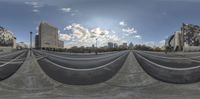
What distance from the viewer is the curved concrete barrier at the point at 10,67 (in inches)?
301

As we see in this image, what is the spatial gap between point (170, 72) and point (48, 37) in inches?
158

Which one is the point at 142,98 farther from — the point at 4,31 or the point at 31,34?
the point at 4,31

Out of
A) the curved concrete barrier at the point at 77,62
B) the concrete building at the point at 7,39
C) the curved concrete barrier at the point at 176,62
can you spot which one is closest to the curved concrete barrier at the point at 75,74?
the curved concrete barrier at the point at 77,62

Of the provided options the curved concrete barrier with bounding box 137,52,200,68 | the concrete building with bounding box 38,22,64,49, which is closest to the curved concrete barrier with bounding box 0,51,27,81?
the concrete building with bounding box 38,22,64,49

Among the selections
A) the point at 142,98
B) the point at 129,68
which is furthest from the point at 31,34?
the point at 142,98

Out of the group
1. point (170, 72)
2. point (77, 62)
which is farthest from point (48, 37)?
point (170, 72)

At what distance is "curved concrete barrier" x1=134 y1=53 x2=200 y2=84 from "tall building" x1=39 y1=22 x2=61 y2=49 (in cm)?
277

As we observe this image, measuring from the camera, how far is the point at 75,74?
7.96 metres

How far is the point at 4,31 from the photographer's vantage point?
26.0 ft

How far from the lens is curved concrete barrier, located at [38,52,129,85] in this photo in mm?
7828

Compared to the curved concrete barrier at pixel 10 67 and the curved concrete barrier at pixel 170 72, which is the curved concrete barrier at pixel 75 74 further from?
the curved concrete barrier at pixel 170 72

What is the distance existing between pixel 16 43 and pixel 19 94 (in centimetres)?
173

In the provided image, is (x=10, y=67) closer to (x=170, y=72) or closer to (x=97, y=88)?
(x=97, y=88)

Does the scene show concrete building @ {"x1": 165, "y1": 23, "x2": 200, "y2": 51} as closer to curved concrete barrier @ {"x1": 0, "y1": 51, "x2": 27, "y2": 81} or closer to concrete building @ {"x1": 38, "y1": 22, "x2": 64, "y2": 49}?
concrete building @ {"x1": 38, "y1": 22, "x2": 64, "y2": 49}
